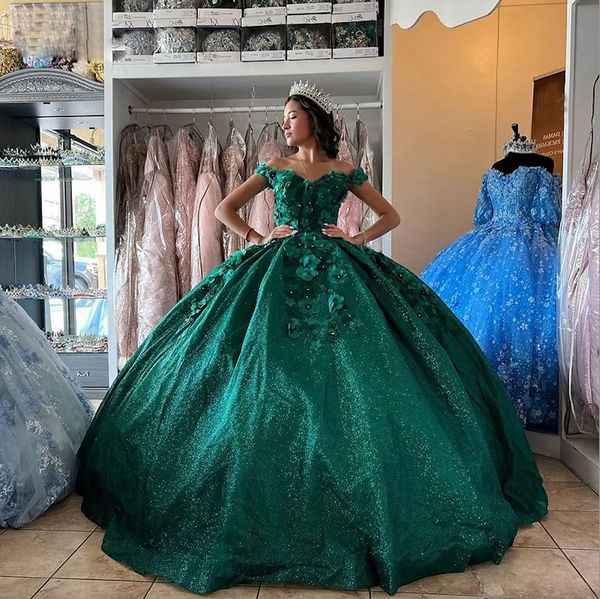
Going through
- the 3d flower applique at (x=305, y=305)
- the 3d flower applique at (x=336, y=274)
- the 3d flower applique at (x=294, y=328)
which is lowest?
the 3d flower applique at (x=294, y=328)

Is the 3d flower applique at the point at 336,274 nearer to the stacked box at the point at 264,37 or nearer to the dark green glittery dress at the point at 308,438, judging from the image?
the dark green glittery dress at the point at 308,438

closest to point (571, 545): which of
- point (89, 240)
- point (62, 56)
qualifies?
point (89, 240)

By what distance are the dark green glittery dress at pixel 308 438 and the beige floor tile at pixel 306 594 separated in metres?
0.02

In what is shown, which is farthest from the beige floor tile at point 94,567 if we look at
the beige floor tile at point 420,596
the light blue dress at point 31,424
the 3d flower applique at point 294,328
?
the 3d flower applique at point 294,328

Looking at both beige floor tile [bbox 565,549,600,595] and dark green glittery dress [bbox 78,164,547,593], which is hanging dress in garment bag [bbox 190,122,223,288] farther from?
beige floor tile [bbox 565,549,600,595]

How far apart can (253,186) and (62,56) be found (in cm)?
195

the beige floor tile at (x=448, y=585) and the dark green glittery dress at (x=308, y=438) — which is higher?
the dark green glittery dress at (x=308, y=438)

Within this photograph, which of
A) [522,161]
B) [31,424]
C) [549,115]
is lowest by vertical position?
[31,424]

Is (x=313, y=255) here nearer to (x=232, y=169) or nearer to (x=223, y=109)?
(x=232, y=169)

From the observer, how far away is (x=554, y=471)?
267cm

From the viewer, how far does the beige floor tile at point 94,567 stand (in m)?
1.75

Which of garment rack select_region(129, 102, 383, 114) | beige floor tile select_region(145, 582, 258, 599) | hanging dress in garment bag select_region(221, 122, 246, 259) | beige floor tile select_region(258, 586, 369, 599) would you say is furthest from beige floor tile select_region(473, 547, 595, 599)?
garment rack select_region(129, 102, 383, 114)

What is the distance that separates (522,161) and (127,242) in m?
2.04

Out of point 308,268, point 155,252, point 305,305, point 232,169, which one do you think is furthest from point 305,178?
point 155,252
